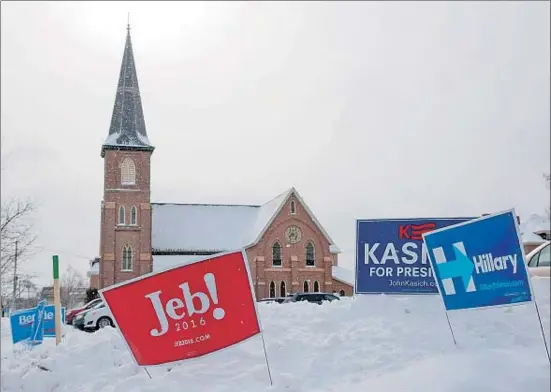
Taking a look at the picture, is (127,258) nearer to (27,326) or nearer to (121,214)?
(121,214)

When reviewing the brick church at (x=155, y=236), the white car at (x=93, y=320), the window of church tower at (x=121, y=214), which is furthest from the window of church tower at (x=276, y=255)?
the white car at (x=93, y=320)

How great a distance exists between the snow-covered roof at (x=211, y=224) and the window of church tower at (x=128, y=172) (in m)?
4.02

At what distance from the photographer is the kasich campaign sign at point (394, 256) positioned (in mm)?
11398

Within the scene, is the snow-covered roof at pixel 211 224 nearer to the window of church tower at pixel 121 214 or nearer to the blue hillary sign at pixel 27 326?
the window of church tower at pixel 121 214

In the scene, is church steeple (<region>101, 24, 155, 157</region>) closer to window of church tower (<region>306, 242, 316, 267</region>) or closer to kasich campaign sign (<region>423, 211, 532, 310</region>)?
window of church tower (<region>306, 242, 316, 267</region>)

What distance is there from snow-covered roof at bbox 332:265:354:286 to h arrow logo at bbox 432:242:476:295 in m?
48.8

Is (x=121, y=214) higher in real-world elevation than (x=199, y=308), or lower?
higher

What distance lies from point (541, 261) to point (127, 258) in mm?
46944

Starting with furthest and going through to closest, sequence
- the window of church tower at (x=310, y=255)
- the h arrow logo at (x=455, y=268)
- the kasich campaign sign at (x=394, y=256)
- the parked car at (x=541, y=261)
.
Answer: the window of church tower at (x=310, y=255), the kasich campaign sign at (x=394, y=256), the parked car at (x=541, y=261), the h arrow logo at (x=455, y=268)

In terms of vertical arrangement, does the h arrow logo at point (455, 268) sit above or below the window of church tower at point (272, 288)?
above

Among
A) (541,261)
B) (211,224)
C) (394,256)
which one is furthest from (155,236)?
(541,261)

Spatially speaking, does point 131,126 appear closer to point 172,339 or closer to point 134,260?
point 134,260

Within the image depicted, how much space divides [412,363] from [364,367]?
2.22 ft

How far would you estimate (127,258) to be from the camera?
54344 mm
